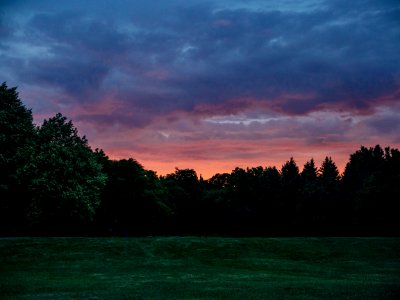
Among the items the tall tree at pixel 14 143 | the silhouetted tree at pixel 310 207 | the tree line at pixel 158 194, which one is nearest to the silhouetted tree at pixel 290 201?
the tree line at pixel 158 194

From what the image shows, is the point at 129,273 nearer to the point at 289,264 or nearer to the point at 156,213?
the point at 289,264

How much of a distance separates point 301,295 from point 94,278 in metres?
13.5

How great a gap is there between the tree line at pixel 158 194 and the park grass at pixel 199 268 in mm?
4432

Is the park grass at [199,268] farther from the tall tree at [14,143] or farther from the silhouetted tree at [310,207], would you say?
the silhouetted tree at [310,207]

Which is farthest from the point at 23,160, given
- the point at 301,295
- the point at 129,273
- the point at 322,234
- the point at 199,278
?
the point at 322,234

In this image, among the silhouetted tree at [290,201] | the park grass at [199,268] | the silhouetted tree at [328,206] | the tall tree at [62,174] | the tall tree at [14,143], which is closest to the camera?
the park grass at [199,268]

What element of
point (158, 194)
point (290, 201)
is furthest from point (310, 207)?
point (158, 194)

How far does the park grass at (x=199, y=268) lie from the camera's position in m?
20.3

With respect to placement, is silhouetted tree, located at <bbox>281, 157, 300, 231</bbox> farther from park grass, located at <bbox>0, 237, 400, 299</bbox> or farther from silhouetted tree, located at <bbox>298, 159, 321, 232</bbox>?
park grass, located at <bbox>0, 237, 400, 299</bbox>

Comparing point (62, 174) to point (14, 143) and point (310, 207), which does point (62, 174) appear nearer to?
point (14, 143)

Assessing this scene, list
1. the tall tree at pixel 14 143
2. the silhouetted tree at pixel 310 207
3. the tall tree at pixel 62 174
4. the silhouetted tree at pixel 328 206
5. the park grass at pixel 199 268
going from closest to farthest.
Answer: the park grass at pixel 199 268
the tall tree at pixel 14 143
the tall tree at pixel 62 174
the silhouetted tree at pixel 328 206
the silhouetted tree at pixel 310 207

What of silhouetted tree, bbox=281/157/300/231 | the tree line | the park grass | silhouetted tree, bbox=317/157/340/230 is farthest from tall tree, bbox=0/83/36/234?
silhouetted tree, bbox=281/157/300/231

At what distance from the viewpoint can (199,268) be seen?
3316 cm

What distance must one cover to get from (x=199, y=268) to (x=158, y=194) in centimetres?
6603
